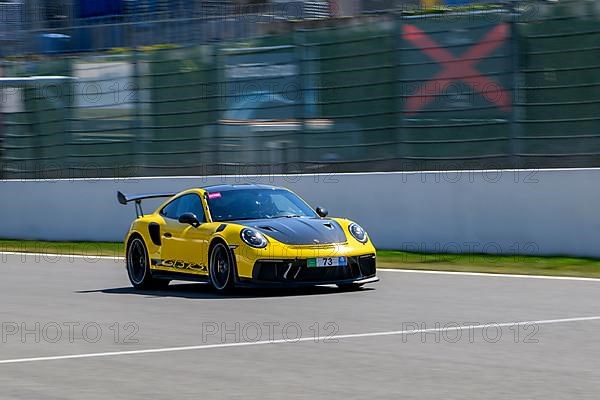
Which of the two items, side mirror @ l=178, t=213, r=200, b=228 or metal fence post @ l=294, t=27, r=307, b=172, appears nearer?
side mirror @ l=178, t=213, r=200, b=228

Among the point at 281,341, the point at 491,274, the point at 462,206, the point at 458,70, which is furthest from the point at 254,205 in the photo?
the point at 458,70

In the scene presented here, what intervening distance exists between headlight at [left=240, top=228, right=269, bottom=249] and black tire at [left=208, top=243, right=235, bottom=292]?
23cm

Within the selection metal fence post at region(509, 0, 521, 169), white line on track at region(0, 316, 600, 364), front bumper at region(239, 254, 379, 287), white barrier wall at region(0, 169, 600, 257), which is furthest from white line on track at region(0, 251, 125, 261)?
white line on track at region(0, 316, 600, 364)

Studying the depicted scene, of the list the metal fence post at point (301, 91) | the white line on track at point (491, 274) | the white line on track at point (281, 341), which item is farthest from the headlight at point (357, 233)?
the metal fence post at point (301, 91)

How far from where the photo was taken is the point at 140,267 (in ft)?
45.1

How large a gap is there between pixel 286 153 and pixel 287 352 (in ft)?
37.1

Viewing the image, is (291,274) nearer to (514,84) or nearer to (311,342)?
(311,342)

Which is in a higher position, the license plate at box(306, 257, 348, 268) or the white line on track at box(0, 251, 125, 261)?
the license plate at box(306, 257, 348, 268)

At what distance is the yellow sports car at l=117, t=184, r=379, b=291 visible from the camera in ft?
39.2

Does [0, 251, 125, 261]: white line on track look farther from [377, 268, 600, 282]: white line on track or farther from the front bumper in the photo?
the front bumper

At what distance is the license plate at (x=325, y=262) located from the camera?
11.9m

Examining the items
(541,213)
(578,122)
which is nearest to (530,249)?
(541,213)

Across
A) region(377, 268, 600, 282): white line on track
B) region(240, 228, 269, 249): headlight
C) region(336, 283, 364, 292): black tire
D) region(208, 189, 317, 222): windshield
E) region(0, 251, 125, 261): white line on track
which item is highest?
region(208, 189, 317, 222): windshield

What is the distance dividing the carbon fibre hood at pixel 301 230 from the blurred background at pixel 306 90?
470 centimetres
